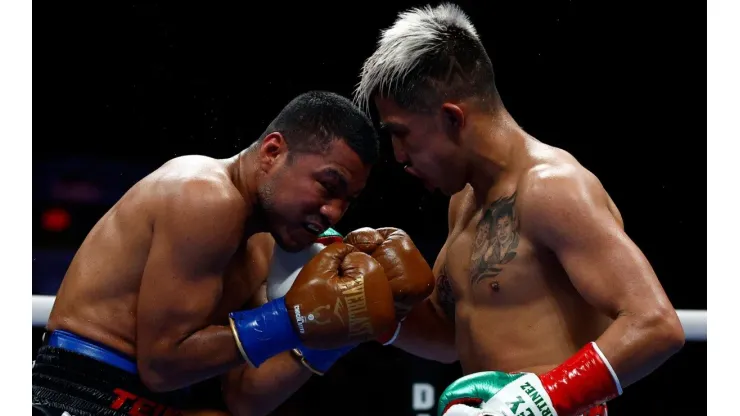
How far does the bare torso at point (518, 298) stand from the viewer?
183cm

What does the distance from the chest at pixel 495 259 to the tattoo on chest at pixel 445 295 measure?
155mm

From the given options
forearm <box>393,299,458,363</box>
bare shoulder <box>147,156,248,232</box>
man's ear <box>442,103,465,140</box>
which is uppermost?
man's ear <box>442,103,465,140</box>

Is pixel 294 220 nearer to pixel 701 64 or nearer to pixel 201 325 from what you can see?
pixel 201 325

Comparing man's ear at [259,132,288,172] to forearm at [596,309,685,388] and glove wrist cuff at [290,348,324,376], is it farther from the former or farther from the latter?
forearm at [596,309,685,388]

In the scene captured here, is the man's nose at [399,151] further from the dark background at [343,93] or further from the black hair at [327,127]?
the dark background at [343,93]

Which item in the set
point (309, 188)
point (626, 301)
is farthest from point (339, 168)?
point (626, 301)

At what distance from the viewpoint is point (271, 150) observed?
220 cm

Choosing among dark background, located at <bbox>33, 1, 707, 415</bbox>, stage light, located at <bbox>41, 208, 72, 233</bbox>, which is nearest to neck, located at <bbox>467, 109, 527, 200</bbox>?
dark background, located at <bbox>33, 1, 707, 415</bbox>

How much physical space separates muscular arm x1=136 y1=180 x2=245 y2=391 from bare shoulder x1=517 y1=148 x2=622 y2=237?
2.46 ft

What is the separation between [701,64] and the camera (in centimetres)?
371

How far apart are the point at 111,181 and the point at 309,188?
2.16 metres

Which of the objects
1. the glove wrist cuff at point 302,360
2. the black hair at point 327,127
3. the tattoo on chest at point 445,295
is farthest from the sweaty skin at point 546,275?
the glove wrist cuff at point 302,360

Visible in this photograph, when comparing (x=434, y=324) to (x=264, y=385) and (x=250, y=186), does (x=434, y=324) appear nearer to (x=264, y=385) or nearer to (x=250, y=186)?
(x=264, y=385)

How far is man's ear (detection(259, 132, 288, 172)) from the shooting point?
2.18m
